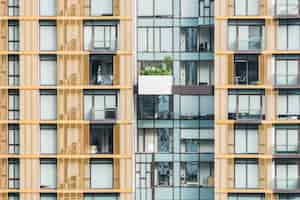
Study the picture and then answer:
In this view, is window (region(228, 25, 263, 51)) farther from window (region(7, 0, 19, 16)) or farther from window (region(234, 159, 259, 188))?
window (region(7, 0, 19, 16))

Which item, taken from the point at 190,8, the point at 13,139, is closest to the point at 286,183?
the point at 190,8

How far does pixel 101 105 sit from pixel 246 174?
8600 mm

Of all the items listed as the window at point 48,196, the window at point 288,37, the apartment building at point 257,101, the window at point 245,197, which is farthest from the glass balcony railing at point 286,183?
the window at point 48,196

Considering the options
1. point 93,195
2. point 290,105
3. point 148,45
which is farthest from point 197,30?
point 93,195

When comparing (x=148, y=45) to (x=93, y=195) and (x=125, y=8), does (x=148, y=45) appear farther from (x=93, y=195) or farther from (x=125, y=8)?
(x=93, y=195)

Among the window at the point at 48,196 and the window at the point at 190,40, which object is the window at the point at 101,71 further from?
the window at the point at 48,196

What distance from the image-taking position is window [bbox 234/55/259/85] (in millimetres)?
45500

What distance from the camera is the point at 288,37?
45.4 meters

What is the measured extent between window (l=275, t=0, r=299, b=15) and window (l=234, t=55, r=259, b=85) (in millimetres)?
2888

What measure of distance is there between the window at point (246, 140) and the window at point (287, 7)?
20.9 ft

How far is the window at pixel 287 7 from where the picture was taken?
4519cm

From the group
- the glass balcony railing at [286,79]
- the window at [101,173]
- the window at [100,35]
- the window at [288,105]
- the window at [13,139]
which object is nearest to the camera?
the glass balcony railing at [286,79]

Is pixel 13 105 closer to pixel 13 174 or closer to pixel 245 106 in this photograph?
pixel 13 174

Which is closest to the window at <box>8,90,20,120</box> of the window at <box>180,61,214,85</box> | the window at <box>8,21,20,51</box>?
the window at <box>8,21,20,51</box>
